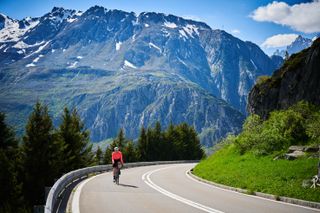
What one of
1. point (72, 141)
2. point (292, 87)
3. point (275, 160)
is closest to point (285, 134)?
point (275, 160)

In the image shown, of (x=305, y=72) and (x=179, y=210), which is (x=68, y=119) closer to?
(x=305, y=72)

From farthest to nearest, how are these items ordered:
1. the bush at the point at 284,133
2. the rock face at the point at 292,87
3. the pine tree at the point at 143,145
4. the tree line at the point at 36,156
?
1. the pine tree at the point at 143,145
2. the rock face at the point at 292,87
3. the tree line at the point at 36,156
4. the bush at the point at 284,133

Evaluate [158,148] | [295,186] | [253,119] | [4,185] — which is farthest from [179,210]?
[158,148]

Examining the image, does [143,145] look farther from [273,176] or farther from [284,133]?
[273,176]

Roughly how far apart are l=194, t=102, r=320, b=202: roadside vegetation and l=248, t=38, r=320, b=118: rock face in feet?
12.9

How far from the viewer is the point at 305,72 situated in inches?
1451

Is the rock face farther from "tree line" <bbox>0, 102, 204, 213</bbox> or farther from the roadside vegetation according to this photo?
"tree line" <bbox>0, 102, 204, 213</bbox>

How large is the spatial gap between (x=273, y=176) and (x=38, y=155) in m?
19.4

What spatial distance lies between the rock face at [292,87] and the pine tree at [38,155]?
23249 millimetres

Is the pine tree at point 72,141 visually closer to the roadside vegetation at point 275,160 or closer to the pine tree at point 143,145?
the roadside vegetation at point 275,160

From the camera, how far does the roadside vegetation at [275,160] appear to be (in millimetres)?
16969

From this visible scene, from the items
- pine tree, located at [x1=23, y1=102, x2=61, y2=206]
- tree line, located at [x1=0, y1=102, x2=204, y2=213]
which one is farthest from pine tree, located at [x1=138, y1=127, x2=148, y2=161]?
pine tree, located at [x1=23, y1=102, x2=61, y2=206]

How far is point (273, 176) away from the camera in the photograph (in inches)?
761

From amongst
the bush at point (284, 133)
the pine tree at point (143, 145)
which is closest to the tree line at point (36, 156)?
the bush at point (284, 133)
